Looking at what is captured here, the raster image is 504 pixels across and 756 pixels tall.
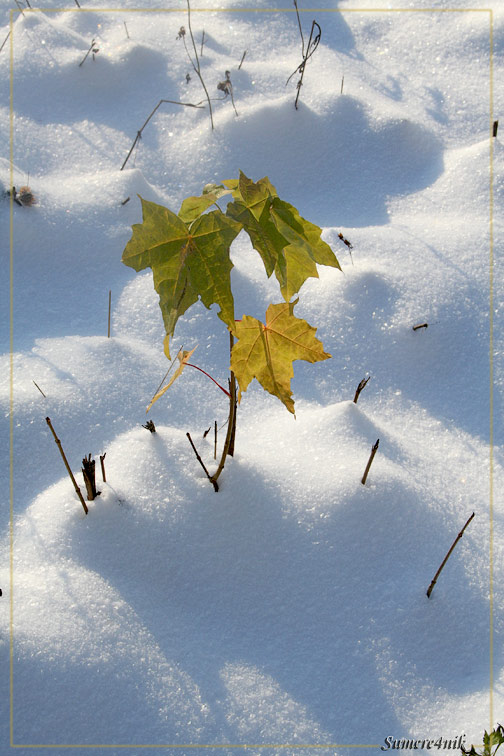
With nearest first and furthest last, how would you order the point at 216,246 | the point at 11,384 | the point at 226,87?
the point at 216,246 → the point at 11,384 → the point at 226,87

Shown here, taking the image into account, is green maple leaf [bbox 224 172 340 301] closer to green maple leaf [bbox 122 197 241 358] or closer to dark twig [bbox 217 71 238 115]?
green maple leaf [bbox 122 197 241 358]

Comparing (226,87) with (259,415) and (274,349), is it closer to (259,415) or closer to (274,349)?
(259,415)

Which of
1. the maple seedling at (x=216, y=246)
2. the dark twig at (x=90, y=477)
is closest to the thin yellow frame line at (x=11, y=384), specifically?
the dark twig at (x=90, y=477)
